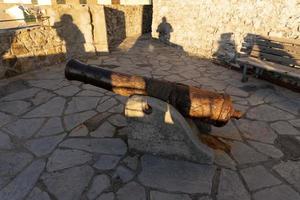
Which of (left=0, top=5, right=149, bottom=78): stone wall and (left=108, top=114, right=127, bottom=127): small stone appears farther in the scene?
(left=0, top=5, right=149, bottom=78): stone wall

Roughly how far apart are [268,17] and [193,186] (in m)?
5.21

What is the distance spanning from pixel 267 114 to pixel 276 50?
2.18 m

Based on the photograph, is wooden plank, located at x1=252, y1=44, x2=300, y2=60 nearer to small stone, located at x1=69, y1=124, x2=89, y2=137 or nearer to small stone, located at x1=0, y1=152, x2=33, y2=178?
small stone, located at x1=69, y1=124, x2=89, y2=137

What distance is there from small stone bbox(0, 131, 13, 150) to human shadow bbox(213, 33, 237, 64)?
20.3ft

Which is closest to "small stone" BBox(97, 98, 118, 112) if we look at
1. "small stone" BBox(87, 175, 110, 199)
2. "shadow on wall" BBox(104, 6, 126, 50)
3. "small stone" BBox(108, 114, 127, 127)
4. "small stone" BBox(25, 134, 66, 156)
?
"small stone" BBox(108, 114, 127, 127)

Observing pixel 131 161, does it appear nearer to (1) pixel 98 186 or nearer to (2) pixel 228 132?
(1) pixel 98 186

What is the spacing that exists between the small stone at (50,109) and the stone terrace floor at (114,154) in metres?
0.02

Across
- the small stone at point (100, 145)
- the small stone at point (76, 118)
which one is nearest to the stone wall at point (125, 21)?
the small stone at point (76, 118)

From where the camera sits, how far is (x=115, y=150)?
3.36 m

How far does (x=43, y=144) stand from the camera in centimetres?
350

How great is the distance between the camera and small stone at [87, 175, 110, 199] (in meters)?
2.66

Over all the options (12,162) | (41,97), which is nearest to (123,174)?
(12,162)

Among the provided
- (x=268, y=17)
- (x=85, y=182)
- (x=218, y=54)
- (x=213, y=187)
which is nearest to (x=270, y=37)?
(x=268, y=17)

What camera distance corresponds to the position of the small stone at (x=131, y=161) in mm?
3062
